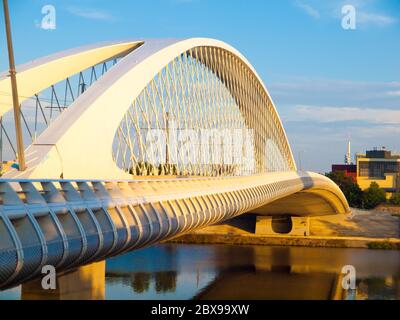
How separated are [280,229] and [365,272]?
21.7m

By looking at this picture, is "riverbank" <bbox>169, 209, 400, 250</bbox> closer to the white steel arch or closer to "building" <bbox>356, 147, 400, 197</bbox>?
the white steel arch

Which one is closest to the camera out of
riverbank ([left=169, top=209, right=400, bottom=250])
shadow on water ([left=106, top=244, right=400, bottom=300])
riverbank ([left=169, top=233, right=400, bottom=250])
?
shadow on water ([left=106, top=244, right=400, bottom=300])

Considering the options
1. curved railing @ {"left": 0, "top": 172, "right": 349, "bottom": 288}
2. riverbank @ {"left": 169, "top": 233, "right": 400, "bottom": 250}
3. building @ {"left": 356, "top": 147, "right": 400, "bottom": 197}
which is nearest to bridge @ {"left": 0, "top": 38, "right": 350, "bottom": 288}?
curved railing @ {"left": 0, "top": 172, "right": 349, "bottom": 288}

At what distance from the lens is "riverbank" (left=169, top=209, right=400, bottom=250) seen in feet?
185

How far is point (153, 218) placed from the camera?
1497cm

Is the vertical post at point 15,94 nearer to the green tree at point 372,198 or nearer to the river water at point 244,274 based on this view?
the river water at point 244,274

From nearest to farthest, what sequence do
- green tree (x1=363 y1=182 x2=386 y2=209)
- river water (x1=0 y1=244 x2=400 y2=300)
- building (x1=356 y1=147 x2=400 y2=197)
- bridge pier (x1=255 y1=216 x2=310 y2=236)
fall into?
river water (x1=0 y1=244 x2=400 y2=300)
bridge pier (x1=255 y1=216 x2=310 y2=236)
green tree (x1=363 y1=182 x2=386 y2=209)
building (x1=356 y1=147 x2=400 y2=197)

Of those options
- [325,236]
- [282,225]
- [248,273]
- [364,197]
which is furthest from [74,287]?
[364,197]

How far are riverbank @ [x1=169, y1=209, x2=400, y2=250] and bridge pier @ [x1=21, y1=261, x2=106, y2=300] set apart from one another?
117 feet

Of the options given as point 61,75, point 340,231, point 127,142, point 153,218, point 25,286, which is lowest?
point 340,231

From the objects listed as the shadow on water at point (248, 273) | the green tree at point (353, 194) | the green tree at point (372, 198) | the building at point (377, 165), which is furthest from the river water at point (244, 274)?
the building at point (377, 165)

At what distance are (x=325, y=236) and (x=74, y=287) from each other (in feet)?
150
